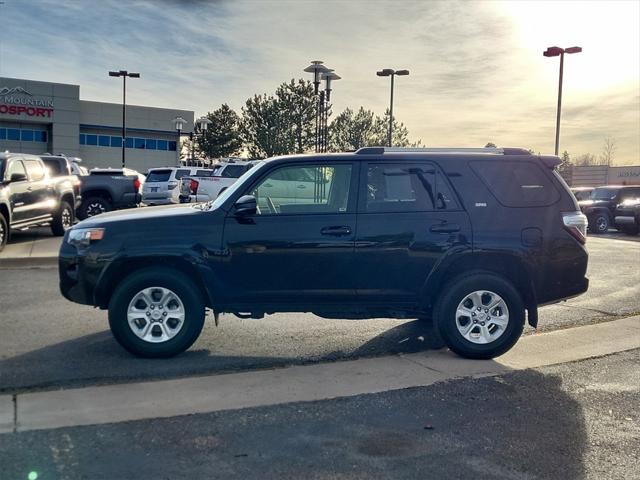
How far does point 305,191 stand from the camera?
609cm

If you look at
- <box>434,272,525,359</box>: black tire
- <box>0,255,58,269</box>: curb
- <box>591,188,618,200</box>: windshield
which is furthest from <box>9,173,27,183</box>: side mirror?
<box>591,188,618,200</box>: windshield

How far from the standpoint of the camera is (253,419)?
4.49 m

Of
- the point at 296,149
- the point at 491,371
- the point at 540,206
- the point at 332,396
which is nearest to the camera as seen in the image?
the point at 332,396

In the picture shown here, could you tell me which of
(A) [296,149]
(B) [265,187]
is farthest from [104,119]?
(B) [265,187]

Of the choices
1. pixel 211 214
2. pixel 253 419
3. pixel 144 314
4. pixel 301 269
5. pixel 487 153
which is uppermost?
pixel 487 153

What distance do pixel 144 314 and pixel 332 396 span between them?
6.47 feet

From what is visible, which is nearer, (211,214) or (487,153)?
(211,214)

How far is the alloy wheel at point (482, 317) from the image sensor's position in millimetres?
6055

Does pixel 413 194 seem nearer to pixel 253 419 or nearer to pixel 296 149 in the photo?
pixel 253 419

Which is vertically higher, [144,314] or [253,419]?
[144,314]

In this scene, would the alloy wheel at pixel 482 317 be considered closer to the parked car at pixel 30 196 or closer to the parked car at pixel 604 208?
the parked car at pixel 30 196

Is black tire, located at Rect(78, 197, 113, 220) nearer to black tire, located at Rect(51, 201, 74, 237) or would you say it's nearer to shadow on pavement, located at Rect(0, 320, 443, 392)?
black tire, located at Rect(51, 201, 74, 237)

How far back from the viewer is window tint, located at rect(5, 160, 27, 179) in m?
12.6

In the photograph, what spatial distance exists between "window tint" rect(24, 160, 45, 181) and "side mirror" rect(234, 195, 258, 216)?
9421 mm
